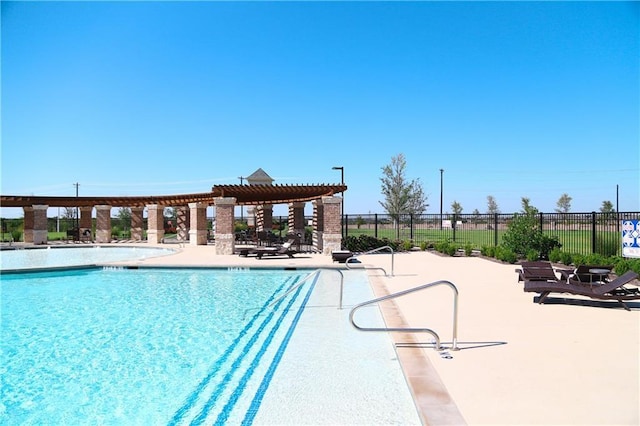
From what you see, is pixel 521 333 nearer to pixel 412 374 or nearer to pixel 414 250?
pixel 412 374

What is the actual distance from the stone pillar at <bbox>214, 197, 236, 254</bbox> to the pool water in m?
7.06

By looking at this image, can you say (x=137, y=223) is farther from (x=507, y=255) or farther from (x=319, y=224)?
(x=507, y=255)

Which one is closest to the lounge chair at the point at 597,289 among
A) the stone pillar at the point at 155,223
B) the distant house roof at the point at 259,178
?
the distant house roof at the point at 259,178

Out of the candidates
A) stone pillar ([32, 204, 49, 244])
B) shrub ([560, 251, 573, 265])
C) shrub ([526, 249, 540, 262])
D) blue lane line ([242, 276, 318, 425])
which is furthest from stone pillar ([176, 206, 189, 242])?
blue lane line ([242, 276, 318, 425])

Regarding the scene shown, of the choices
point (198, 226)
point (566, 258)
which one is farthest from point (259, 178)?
point (566, 258)

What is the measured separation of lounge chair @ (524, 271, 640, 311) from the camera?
765 centimetres

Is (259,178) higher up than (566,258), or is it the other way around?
(259,178)

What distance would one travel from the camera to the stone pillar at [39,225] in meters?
27.2

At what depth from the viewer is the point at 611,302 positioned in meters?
8.20

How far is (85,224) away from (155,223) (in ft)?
21.9

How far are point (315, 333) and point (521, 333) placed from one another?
10.2 ft

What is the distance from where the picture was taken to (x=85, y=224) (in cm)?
2994

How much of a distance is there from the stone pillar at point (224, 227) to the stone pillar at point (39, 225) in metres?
16.1

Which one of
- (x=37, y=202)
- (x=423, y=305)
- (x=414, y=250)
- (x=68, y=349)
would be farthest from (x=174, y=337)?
(x=37, y=202)
